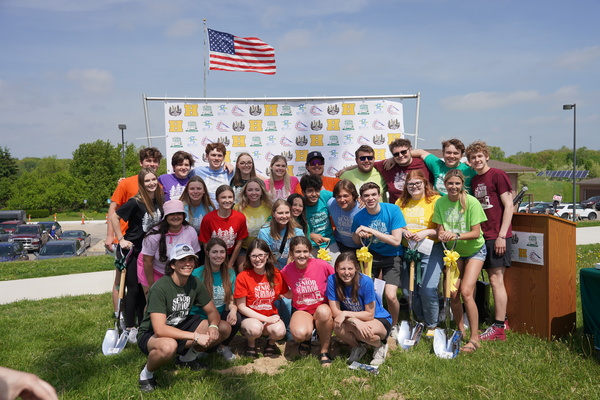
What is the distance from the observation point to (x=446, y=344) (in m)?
4.70

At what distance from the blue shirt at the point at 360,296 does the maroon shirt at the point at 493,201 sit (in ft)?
4.92

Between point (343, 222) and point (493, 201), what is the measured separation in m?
1.66

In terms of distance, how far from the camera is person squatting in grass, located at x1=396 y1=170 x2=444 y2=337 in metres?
5.05

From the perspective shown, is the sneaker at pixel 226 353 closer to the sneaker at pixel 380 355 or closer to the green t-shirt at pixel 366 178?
the sneaker at pixel 380 355

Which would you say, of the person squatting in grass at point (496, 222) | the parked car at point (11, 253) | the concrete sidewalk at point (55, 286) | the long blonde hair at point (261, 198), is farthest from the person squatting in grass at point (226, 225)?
the parked car at point (11, 253)

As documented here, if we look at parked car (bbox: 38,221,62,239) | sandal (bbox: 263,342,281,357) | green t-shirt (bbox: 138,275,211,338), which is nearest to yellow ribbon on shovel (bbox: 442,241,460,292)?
sandal (bbox: 263,342,281,357)

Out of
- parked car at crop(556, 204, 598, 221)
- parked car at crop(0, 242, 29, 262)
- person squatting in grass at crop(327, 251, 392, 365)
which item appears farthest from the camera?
parked car at crop(556, 204, 598, 221)

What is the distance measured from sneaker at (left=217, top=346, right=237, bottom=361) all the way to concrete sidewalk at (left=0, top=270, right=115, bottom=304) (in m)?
4.88

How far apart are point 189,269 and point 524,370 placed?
3.18 m

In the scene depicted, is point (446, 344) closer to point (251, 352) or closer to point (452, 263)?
point (452, 263)

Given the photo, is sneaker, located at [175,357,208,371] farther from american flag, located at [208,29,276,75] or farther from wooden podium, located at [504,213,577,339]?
american flag, located at [208,29,276,75]

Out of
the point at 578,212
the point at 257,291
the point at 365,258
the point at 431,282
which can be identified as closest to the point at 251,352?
the point at 257,291

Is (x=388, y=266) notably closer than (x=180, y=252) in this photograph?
No

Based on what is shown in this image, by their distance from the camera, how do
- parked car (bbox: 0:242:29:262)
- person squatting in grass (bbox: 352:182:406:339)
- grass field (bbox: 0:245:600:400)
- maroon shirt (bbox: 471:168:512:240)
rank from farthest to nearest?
parked car (bbox: 0:242:29:262), maroon shirt (bbox: 471:168:512:240), person squatting in grass (bbox: 352:182:406:339), grass field (bbox: 0:245:600:400)
